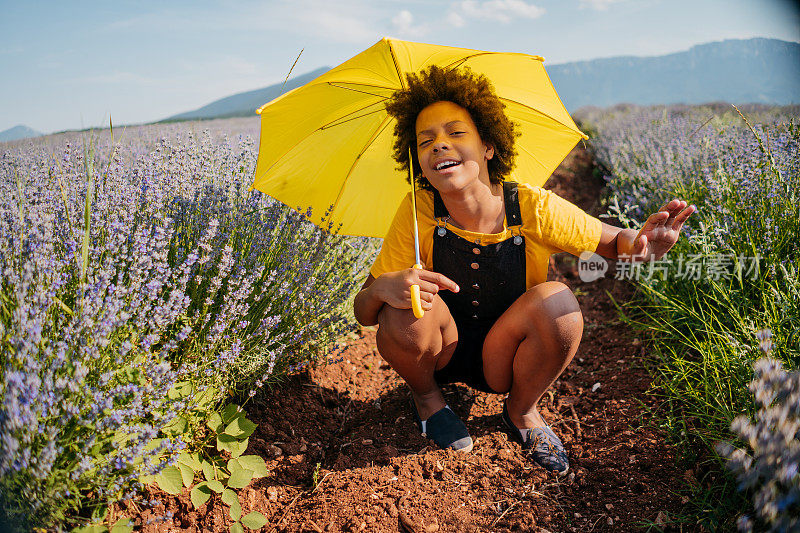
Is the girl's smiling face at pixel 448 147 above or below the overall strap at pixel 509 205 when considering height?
above

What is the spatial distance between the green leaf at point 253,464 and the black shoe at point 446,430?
68cm

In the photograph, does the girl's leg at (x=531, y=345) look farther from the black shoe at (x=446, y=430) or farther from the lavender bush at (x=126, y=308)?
the lavender bush at (x=126, y=308)

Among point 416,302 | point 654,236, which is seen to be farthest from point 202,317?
point 654,236

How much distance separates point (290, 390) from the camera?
7.75 ft

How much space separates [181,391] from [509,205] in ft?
4.47

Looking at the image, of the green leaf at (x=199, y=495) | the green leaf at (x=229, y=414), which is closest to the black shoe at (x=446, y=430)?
the green leaf at (x=229, y=414)

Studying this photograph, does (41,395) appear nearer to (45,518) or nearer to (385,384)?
(45,518)

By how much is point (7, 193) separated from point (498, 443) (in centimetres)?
217

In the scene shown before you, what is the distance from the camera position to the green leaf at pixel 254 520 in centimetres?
158

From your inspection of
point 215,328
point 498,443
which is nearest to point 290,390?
point 215,328

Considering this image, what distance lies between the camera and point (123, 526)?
54.5 inches

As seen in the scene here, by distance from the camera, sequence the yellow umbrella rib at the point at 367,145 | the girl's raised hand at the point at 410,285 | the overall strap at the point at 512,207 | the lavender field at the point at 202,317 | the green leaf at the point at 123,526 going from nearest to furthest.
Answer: the lavender field at the point at 202,317
the green leaf at the point at 123,526
the girl's raised hand at the point at 410,285
the overall strap at the point at 512,207
the yellow umbrella rib at the point at 367,145

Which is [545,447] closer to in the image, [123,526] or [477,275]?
[477,275]

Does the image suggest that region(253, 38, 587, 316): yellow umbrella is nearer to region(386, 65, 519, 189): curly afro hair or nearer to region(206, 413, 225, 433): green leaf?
region(386, 65, 519, 189): curly afro hair
